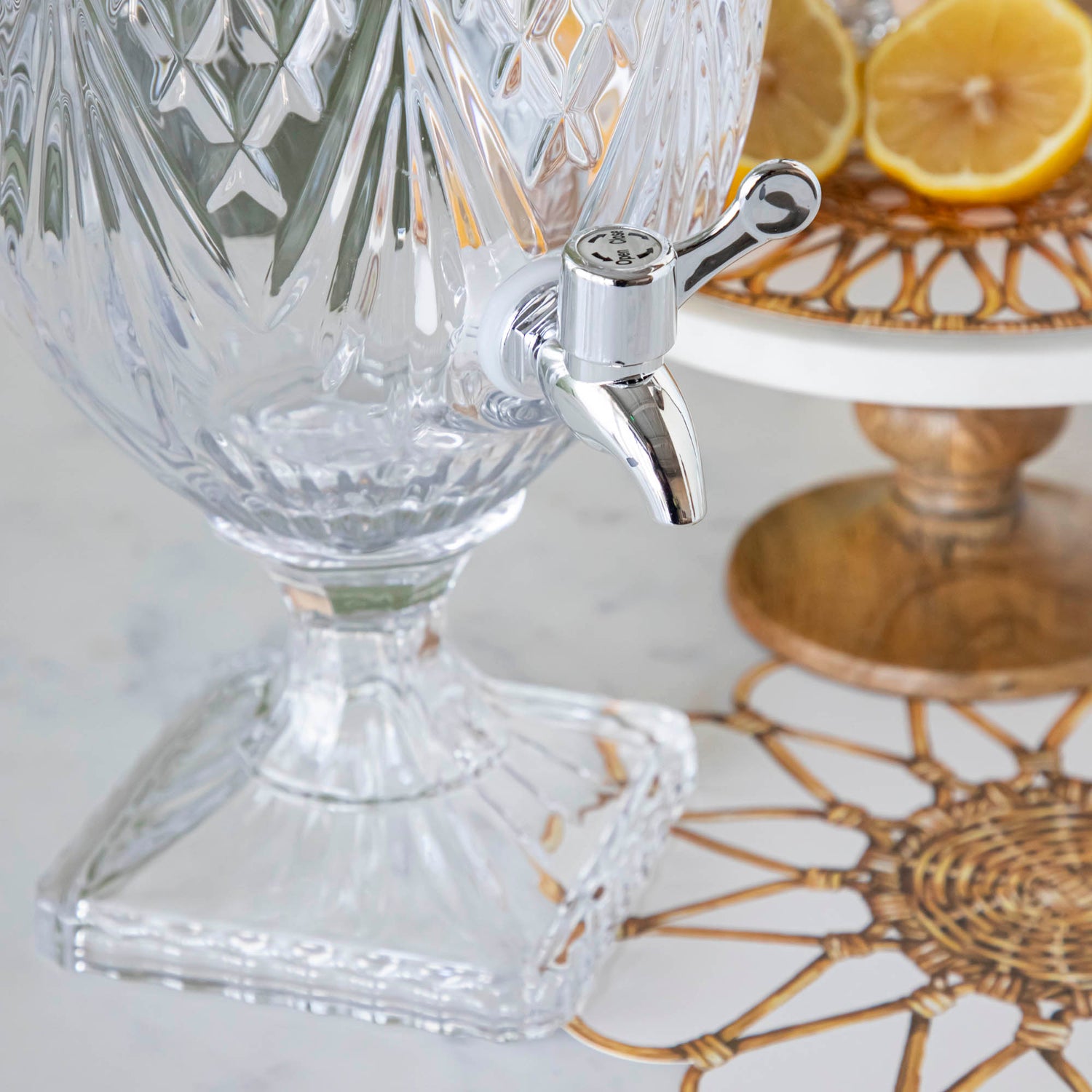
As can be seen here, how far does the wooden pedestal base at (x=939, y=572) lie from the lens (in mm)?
468

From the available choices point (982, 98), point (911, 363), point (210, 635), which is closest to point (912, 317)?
point (911, 363)

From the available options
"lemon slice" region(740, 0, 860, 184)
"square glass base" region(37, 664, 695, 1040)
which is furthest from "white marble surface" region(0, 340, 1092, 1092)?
"lemon slice" region(740, 0, 860, 184)

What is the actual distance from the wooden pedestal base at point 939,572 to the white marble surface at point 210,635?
0.07ft

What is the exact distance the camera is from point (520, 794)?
0.41m

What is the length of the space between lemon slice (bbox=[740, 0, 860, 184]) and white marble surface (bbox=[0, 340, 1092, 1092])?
0.12 m

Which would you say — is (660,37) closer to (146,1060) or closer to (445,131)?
(445,131)

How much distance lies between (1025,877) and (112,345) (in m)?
0.24

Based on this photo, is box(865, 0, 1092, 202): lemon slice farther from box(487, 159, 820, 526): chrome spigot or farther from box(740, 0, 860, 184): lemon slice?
box(487, 159, 820, 526): chrome spigot

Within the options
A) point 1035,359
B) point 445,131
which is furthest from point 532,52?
point 1035,359

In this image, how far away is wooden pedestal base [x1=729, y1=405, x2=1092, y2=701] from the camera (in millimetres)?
468

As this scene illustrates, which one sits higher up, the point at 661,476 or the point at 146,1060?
the point at 661,476

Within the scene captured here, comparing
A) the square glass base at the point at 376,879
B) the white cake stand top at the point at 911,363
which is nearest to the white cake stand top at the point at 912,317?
the white cake stand top at the point at 911,363

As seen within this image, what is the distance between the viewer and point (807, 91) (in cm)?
50

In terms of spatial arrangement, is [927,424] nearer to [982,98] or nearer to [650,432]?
[982,98]
